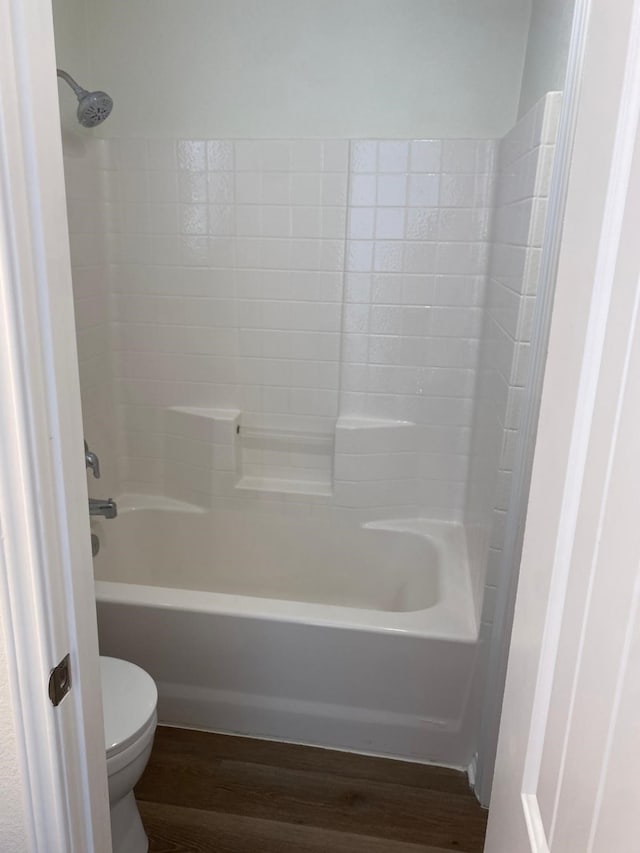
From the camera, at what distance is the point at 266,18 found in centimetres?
221

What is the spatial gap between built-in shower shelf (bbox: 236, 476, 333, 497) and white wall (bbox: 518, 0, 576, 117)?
1511 millimetres

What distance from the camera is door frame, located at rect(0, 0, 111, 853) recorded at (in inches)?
24.4

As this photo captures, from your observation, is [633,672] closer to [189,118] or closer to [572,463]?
[572,463]

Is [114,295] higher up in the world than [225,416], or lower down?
higher up

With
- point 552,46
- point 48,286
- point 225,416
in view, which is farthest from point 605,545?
point 225,416

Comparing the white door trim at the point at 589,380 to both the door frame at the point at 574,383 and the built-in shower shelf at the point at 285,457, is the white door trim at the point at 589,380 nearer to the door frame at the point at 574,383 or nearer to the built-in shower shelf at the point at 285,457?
the door frame at the point at 574,383

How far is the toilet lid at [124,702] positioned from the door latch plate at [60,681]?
2.36 ft

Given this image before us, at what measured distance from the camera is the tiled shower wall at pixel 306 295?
2.27 m

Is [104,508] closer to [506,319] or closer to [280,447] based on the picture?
[280,447]

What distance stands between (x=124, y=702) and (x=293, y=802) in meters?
0.61

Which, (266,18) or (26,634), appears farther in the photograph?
(266,18)

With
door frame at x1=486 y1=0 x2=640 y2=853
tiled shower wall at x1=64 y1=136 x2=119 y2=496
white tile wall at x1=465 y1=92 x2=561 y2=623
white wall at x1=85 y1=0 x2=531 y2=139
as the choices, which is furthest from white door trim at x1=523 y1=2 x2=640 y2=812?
tiled shower wall at x1=64 y1=136 x2=119 y2=496

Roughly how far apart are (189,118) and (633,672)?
2.38 metres

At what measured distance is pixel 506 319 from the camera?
1.77 meters
